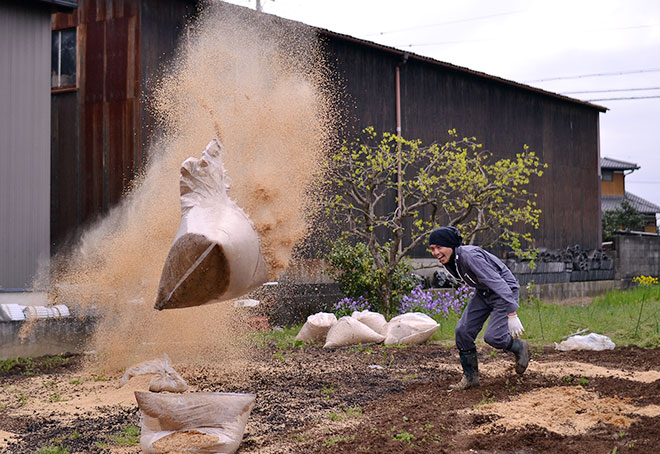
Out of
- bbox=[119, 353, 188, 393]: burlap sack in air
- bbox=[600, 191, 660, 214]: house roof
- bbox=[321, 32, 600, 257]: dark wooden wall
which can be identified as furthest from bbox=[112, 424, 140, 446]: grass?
bbox=[600, 191, 660, 214]: house roof

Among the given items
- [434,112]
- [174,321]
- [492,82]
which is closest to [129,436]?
[174,321]

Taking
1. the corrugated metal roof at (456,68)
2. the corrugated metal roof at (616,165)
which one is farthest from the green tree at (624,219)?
the corrugated metal roof at (456,68)

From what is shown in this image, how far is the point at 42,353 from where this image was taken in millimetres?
9258

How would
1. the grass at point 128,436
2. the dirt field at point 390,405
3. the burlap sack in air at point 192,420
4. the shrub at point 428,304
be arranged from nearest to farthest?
the burlap sack in air at point 192,420 → the dirt field at point 390,405 → the grass at point 128,436 → the shrub at point 428,304

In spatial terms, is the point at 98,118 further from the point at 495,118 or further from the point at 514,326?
the point at 495,118

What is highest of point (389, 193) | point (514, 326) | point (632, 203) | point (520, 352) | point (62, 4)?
point (62, 4)

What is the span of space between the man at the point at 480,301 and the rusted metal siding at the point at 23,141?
629 cm

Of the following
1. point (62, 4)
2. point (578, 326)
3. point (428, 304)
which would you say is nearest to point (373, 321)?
point (428, 304)

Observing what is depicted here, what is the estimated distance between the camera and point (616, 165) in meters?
42.9

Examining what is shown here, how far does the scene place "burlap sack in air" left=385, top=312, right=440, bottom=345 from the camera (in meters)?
9.49

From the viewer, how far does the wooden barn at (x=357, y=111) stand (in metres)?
11.9

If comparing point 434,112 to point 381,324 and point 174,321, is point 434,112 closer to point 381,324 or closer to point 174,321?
point 381,324

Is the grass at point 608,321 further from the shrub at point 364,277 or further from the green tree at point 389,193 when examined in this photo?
the shrub at point 364,277

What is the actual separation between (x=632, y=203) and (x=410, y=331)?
130 ft
